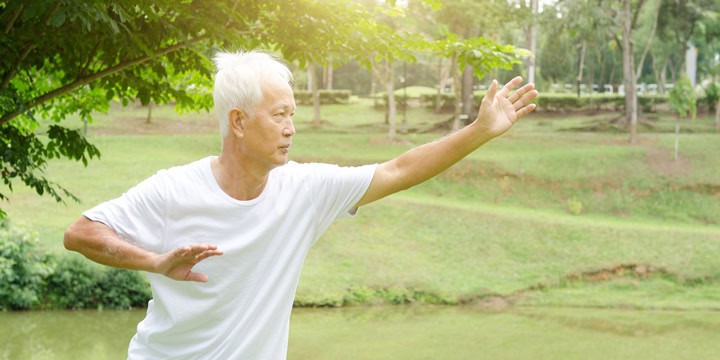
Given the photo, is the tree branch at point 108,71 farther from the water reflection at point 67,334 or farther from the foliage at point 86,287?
the foliage at point 86,287

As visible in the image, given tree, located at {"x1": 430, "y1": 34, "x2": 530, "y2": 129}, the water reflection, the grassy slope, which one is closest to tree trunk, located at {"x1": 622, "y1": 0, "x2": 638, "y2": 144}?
the grassy slope

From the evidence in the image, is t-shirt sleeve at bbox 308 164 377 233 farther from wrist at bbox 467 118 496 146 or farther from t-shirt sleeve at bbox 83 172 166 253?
t-shirt sleeve at bbox 83 172 166 253

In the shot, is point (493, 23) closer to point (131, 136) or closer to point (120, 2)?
point (131, 136)

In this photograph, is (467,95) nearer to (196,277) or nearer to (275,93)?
(275,93)

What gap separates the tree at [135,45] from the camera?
285 inches

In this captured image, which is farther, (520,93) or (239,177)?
(520,93)

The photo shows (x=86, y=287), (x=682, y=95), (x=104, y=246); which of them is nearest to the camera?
(x=104, y=246)

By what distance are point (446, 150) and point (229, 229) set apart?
0.72m

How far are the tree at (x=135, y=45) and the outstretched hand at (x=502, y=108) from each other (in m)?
3.87

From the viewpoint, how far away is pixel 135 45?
7.49 m

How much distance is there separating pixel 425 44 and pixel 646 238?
13611mm

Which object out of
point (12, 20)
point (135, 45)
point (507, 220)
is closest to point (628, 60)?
point (507, 220)

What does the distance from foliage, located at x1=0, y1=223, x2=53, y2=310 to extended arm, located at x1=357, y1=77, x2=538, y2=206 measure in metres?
13.3

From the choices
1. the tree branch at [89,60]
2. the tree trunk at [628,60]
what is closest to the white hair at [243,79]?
the tree branch at [89,60]
